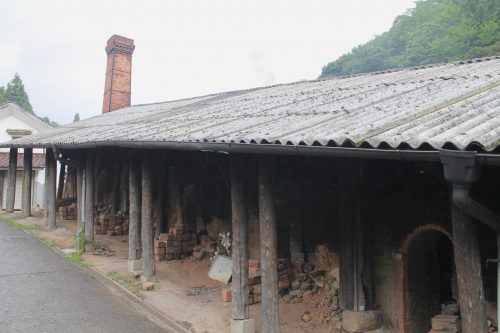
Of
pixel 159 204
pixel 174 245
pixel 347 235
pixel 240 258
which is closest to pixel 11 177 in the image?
pixel 159 204

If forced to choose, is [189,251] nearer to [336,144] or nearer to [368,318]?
[368,318]

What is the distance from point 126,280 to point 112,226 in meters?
5.14

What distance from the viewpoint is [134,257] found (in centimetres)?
960

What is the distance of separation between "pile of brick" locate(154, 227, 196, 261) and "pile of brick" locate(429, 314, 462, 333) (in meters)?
5.91

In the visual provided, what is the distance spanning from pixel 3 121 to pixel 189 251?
64.2 feet

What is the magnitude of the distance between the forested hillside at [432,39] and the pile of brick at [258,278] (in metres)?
23.8

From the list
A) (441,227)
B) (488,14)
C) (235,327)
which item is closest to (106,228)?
(235,327)

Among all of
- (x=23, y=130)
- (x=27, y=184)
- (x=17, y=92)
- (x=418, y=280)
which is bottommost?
(x=418, y=280)

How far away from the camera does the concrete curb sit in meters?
7.02

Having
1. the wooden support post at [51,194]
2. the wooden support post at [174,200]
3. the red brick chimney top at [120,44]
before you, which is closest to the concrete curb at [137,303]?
the wooden support post at [174,200]

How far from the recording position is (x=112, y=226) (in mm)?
13875

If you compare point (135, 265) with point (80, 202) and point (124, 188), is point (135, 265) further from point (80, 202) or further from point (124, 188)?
point (124, 188)

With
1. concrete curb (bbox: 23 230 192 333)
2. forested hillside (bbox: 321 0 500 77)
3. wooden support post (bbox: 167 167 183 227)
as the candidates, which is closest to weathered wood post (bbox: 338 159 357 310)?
concrete curb (bbox: 23 230 192 333)

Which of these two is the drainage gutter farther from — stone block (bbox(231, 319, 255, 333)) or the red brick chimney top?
the red brick chimney top
